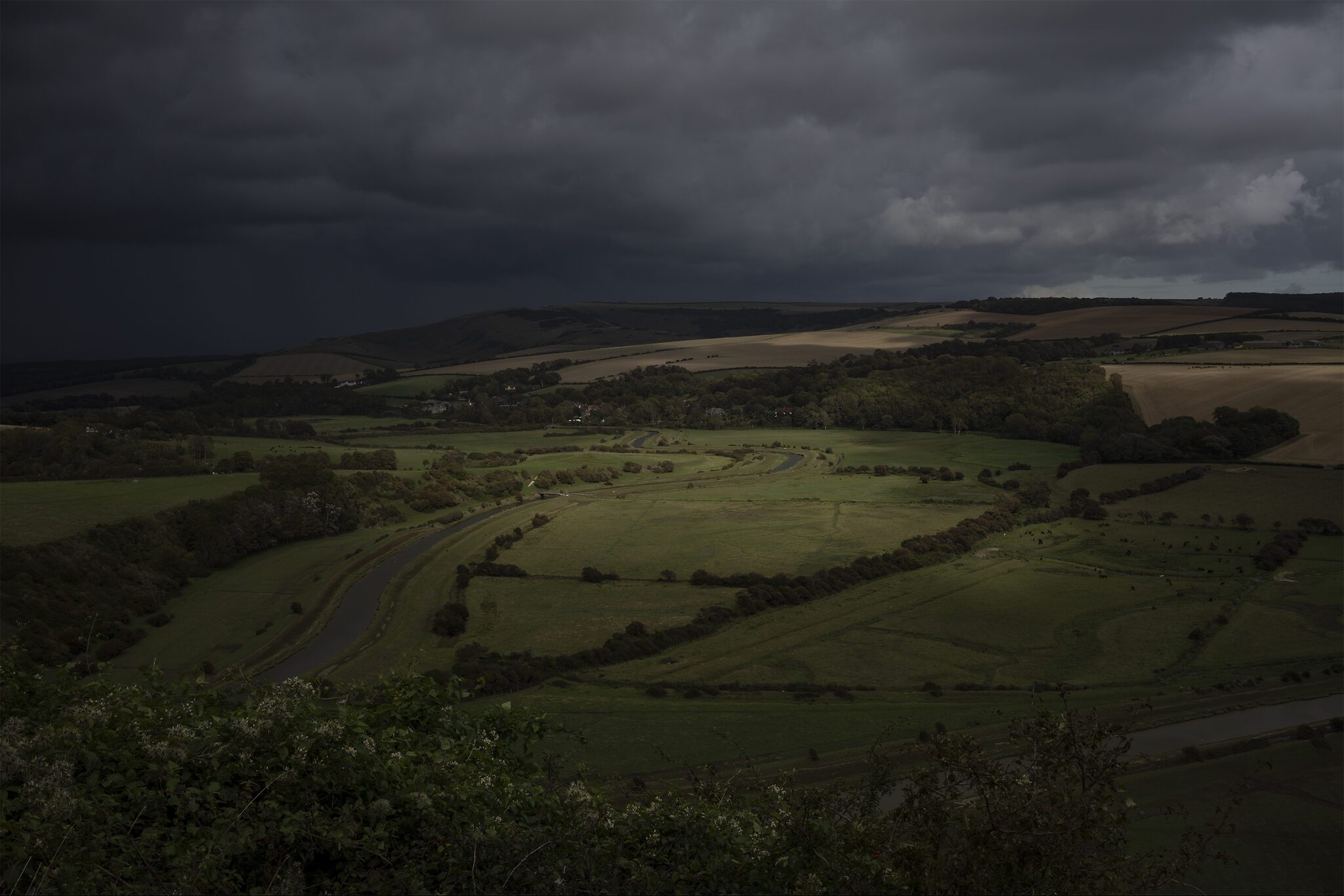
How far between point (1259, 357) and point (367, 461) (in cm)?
11010

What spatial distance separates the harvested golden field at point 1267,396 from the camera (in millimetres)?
75125

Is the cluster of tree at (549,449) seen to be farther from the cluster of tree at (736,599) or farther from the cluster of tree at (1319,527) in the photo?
the cluster of tree at (1319,527)

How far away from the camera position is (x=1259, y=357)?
10806 cm

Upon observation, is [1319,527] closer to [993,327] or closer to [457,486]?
[457,486]

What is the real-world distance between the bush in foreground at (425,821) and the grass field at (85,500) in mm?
48493

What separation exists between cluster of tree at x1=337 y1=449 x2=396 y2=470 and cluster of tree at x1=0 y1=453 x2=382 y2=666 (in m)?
6.76

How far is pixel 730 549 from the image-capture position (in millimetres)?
58656

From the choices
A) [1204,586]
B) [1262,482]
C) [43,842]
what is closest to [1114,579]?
[1204,586]

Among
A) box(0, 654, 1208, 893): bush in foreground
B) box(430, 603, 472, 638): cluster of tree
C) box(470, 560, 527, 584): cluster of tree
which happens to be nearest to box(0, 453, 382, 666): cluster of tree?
box(430, 603, 472, 638): cluster of tree

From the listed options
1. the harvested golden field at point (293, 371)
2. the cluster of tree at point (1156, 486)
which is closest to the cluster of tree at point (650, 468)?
the cluster of tree at point (1156, 486)

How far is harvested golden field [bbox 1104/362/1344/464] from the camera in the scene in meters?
75.1

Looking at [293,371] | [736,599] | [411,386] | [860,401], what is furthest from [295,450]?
[293,371]

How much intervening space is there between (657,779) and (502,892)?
1959 cm

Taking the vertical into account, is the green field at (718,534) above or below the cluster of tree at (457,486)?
below
